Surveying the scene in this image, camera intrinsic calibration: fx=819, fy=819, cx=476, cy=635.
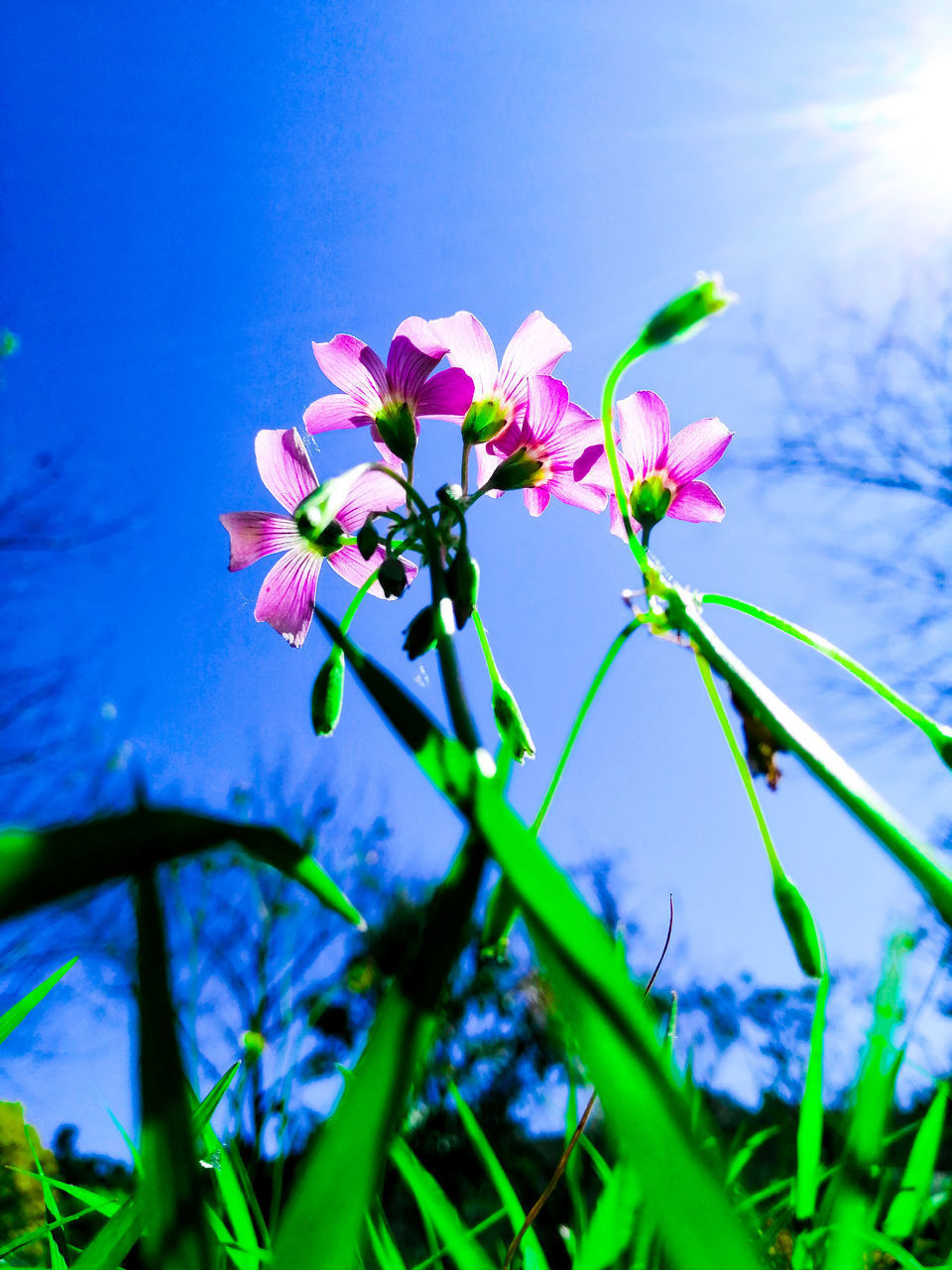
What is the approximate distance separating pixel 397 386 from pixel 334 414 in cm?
5

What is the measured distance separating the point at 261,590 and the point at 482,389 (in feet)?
0.59

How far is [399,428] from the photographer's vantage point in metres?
0.47

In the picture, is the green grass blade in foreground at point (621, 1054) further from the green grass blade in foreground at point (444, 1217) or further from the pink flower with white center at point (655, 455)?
the pink flower with white center at point (655, 455)

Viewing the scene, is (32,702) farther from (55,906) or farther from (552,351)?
(55,906)

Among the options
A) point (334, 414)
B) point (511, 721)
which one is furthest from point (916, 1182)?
point (334, 414)

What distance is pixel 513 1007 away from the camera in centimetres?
600

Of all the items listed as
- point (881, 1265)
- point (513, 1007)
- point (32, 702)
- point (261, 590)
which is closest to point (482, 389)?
point (261, 590)

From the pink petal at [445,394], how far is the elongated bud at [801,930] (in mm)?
303

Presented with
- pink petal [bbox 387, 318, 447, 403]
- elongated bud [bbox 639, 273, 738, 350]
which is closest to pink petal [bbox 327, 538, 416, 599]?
pink petal [bbox 387, 318, 447, 403]

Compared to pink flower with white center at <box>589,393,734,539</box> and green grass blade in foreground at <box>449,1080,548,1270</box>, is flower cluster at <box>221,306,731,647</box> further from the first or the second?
green grass blade in foreground at <box>449,1080,548,1270</box>

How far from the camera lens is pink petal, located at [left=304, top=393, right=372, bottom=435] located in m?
0.50

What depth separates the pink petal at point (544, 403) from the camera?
0.47 meters

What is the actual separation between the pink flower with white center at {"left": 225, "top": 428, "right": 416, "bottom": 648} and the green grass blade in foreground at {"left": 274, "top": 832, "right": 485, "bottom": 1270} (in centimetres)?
33

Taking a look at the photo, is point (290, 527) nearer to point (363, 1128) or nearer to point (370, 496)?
point (370, 496)
